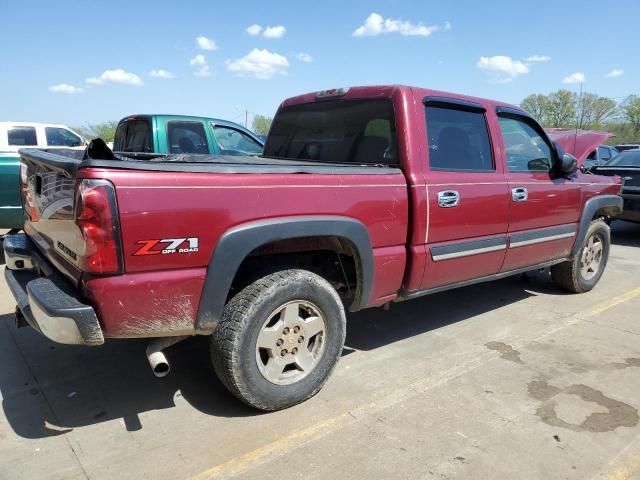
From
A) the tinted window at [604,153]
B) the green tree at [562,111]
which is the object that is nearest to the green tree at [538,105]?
the green tree at [562,111]

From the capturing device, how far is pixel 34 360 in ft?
11.9

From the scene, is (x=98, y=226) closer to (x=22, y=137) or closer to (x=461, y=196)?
(x=461, y=196)

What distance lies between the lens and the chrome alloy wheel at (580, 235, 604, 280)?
540 cm

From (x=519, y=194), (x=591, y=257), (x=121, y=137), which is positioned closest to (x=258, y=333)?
(x=519, y=194)

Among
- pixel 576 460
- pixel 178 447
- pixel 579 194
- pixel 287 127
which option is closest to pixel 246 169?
pixel 178 447

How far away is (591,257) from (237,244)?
454cm

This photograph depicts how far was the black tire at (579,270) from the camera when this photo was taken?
5.27 metres

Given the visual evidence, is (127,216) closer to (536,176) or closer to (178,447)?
(178,447)

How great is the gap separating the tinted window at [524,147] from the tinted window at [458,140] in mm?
280

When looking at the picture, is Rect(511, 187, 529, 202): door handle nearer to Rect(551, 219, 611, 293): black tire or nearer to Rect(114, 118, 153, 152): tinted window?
Rect(551, 219, 611, 293): black tire

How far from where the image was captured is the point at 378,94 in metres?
3.64

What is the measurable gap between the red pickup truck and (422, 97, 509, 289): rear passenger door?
1 centimetres

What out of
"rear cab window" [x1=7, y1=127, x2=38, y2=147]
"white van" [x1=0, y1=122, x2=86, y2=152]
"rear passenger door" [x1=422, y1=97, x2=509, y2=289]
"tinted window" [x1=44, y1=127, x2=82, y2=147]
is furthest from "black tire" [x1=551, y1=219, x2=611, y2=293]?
"tinted window" [x1=44, y1=127, x2=82, y2=147]

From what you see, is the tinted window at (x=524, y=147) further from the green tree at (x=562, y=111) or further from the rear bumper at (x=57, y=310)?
the green tree at (x=562, y=111)
